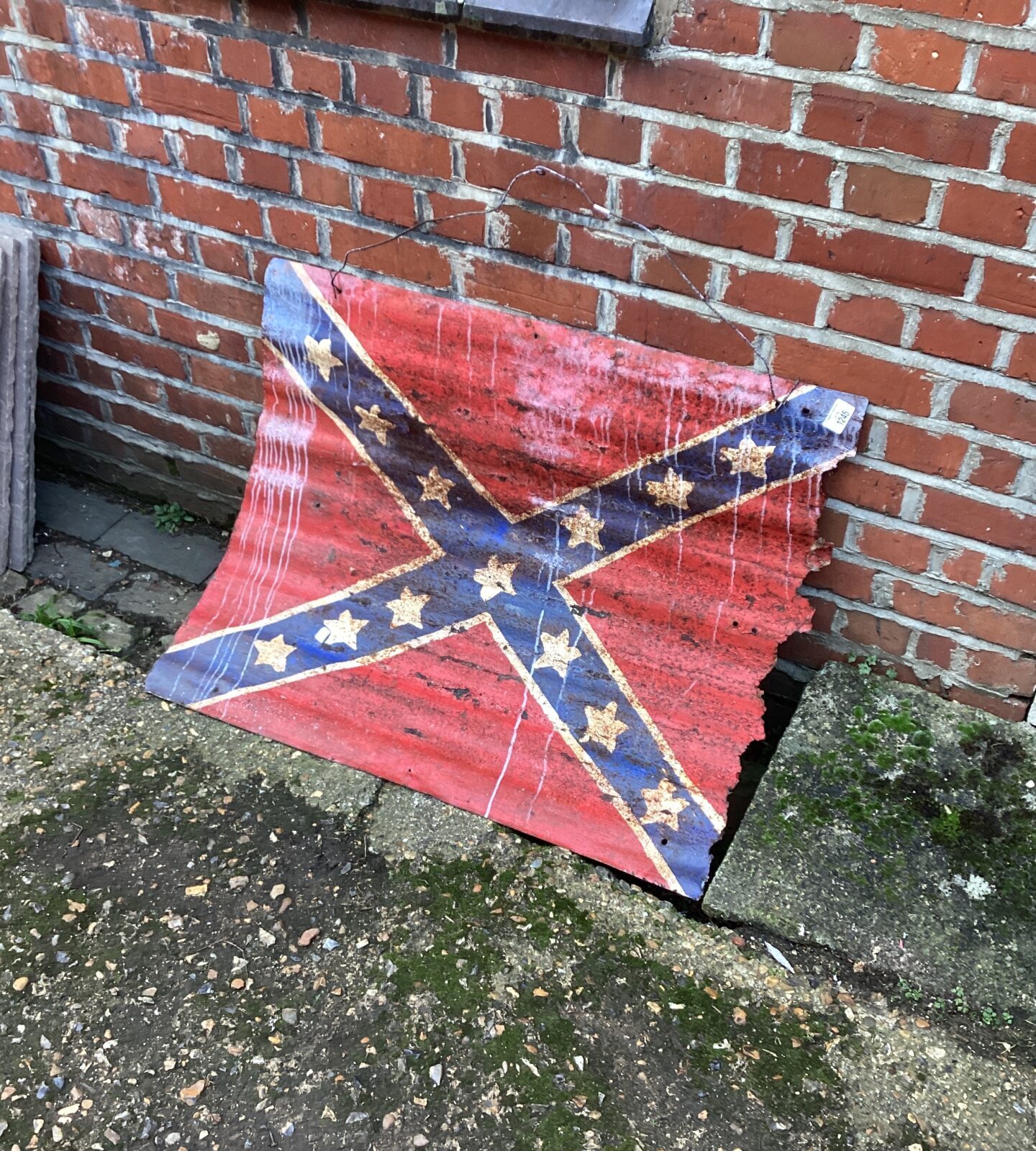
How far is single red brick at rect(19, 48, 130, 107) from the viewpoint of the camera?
2.37 metres

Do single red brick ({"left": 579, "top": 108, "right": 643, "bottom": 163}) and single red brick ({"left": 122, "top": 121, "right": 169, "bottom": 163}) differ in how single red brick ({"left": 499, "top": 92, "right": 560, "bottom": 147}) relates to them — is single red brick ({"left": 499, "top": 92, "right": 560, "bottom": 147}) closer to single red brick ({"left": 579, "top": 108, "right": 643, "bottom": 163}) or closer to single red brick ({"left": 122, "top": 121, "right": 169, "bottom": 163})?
single red brick ({"left": 579, "top": 108, "right": 643, "bottom": 163})

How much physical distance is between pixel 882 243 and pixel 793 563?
67cm

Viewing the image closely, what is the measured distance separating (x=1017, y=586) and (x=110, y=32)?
2446 mm

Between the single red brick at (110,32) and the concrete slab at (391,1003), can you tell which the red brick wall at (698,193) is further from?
the concrete slab at (391,1003)

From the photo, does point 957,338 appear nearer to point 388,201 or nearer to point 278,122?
point 388,201

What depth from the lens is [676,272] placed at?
6.39ft

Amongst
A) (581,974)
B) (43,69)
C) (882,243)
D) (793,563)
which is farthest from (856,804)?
(43,69)

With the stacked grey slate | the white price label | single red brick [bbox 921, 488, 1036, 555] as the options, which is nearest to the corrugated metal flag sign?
the white price label

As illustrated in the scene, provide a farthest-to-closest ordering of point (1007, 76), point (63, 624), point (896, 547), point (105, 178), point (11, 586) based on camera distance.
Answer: point (11, 586), point (63, 624), point (105, 178), point (896, 547), point (1007, 76)

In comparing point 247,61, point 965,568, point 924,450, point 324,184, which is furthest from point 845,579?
→ point 247,61

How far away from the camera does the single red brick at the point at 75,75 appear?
2.37 metres

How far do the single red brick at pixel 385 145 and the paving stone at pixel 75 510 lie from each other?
1494 millimetres

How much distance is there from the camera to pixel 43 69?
8.03ft

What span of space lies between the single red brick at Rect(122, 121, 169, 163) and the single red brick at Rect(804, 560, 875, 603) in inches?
75.3
